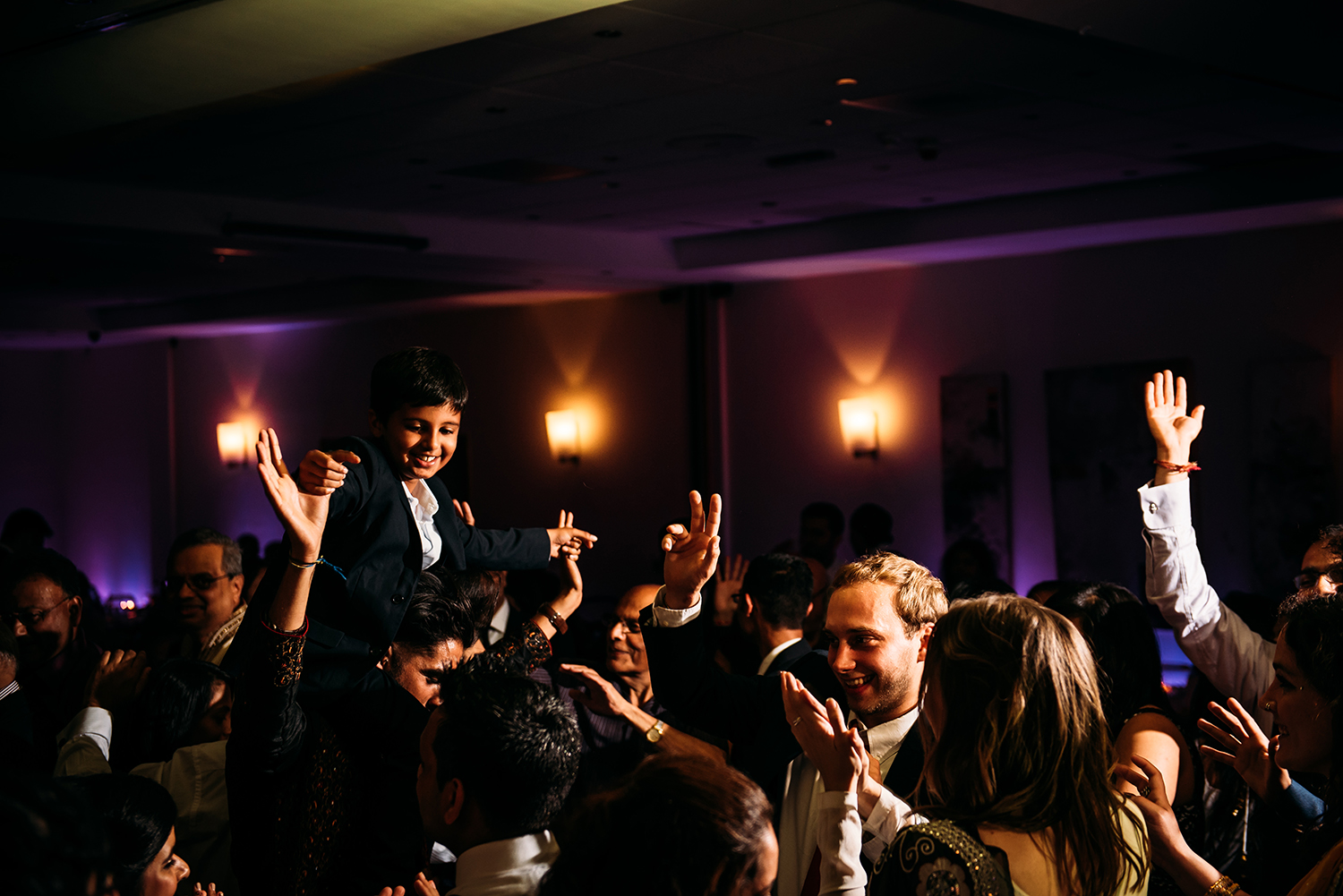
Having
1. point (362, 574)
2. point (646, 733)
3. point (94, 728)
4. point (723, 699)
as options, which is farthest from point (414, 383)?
point (94, 728)

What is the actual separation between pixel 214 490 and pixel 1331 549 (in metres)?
12.2

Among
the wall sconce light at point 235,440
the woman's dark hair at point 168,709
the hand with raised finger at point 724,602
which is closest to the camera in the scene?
the woman's dark hair at point 168,709

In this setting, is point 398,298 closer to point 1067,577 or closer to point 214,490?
point 214,490

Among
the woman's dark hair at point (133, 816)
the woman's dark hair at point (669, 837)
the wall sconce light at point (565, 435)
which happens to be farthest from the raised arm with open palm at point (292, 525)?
the wall sconce light at point (565, 435)

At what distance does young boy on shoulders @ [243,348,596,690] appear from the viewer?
271 cm

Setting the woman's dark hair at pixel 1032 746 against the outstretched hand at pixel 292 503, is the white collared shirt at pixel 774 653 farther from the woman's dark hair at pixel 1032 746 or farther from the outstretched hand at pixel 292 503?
the woman's dark hair at pixel 1032 746

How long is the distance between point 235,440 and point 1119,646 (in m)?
11.8

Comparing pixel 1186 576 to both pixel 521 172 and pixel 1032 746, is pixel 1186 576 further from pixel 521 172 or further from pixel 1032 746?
pixel 521 172

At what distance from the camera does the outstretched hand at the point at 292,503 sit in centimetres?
233

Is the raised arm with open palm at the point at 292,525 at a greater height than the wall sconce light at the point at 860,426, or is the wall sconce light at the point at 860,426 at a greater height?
the wall sconce light at the point at 860,426

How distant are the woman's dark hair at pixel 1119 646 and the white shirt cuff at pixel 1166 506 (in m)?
0.19

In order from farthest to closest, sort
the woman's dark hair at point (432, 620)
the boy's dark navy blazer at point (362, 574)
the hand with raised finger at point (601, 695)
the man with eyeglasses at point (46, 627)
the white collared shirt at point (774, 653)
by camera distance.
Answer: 1. the white collared shirt at point (774, 653)
2. the man with eyeglasses at point (46, 627)
3. the hand with raised finger at point (601, 695)
4. the woman's dark hair at point (432, 620)
5. the boy's dark navy blazer at point (362, 574)

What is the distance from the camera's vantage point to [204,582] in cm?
463

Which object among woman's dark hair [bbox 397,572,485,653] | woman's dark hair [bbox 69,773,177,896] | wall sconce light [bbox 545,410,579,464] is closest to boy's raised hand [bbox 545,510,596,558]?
woman's dark hair [bbox 397,572,485,653]
